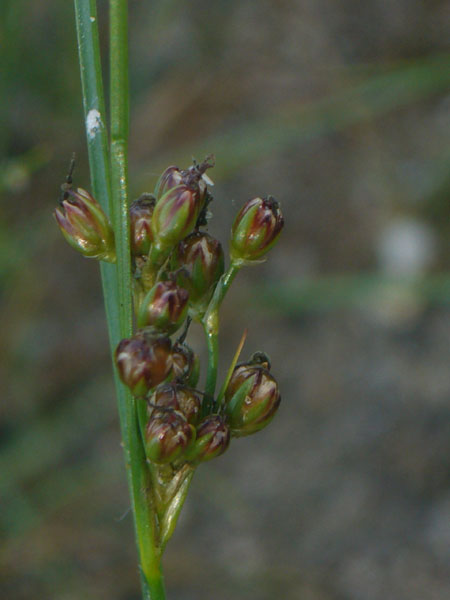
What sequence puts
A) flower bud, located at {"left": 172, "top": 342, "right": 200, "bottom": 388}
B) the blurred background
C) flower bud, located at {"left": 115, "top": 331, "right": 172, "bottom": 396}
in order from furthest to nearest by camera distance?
the blurred background < flower bud, located at {"left": 172, "top": 342, "right": 200, "bottom": 388} < flower bud, located at {"left": 115, "top": 331, "right": 172, "bottom": 396}

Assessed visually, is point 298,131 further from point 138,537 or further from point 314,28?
point 138,537

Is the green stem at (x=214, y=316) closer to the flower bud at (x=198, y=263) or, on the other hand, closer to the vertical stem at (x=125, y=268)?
the flower bud at (x=198, y=263)


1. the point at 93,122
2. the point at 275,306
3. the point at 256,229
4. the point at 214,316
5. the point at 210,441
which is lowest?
the point at 275,306

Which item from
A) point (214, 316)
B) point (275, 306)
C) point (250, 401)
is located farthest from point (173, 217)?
point (275, 306)

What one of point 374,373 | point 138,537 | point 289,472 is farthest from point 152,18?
point 138,537

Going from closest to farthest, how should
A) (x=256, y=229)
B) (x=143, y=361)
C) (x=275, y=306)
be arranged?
(x=143, y=361)
(x=256, y=229)
(x=275, y=306)

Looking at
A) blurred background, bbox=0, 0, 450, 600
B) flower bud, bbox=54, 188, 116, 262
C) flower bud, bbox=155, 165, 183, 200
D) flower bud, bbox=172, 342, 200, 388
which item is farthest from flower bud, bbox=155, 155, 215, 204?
blurred background, bbox=0, 0, 450, 600

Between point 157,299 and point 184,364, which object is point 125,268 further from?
point 184,364

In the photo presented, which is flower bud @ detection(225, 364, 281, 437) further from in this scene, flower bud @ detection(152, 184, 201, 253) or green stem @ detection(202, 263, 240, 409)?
flower bud @ detection(152, 184, 201, 253)
